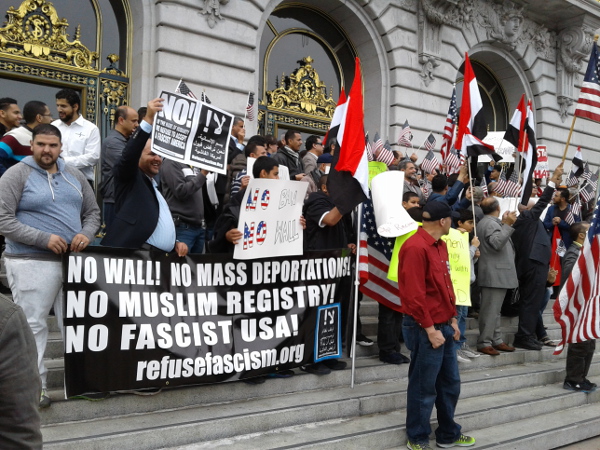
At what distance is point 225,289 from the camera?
5.45 m

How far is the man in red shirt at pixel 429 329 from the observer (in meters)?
4.91

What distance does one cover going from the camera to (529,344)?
837 cm

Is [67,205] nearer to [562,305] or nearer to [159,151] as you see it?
[159,151]

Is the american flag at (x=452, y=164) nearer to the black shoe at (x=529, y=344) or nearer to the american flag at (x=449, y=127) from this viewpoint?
the american flag at (x=449, y=127)

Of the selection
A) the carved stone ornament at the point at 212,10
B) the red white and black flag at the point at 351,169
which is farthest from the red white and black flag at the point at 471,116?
the carved stone ornament at the point at 212,10

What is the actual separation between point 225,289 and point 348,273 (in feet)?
5.36

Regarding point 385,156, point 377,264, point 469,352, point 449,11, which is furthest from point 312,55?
point 469,352

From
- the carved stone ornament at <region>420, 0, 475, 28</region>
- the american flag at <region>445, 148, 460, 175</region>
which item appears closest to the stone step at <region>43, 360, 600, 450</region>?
the american flag at <region>445, 148, 460, 175</region>

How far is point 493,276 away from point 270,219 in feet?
12.4

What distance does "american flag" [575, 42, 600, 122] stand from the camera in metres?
9.34

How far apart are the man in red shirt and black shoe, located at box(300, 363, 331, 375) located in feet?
3.78

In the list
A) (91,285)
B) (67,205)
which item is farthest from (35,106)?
(91,285)

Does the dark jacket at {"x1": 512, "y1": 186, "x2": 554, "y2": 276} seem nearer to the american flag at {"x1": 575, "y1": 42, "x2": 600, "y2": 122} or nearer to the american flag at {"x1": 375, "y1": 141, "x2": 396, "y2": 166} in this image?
the american flag at {"x1": 575, "y1": 42, "x2": 600, "y2": 122}

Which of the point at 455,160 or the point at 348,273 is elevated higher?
the point at 455,160
